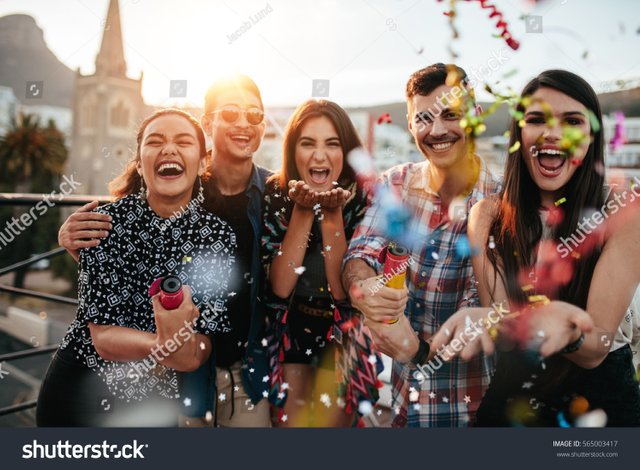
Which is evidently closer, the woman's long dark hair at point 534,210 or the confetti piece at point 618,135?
the woman's long dark hair at point 534,210

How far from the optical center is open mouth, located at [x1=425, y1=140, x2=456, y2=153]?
79.1 inches

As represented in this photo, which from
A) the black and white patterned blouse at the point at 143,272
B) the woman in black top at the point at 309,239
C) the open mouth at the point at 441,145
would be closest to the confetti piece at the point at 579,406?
the woman in black top at the point at 309,239

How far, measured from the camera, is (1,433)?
2100mm

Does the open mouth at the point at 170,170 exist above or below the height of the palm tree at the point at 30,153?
below

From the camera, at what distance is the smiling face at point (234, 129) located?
6.81 feet

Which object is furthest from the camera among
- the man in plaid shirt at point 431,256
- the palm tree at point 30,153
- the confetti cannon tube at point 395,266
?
the palm tree at point 30,153

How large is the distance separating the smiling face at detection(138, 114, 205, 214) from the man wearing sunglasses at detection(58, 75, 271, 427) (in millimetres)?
96

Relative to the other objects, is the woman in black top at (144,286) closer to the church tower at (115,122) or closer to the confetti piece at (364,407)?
the church tower at (115,122)

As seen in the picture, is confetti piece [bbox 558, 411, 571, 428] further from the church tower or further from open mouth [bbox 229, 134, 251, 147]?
the church tower

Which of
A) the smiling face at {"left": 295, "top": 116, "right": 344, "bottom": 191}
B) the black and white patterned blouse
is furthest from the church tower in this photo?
the smiling face at {"left": 295, "top": 116, "right": 344, "bottom": 191}

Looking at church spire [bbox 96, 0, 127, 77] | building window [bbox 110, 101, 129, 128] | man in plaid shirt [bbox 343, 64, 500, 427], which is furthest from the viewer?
building window [bbox 110, 101, 129, 128]

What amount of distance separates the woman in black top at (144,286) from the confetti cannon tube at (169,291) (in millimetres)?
108

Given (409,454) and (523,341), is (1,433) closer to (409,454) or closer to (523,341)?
(409,454)

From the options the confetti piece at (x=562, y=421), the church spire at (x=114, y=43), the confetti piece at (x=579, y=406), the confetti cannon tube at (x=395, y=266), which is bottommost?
the confetti piece at (x=562, y=421)
